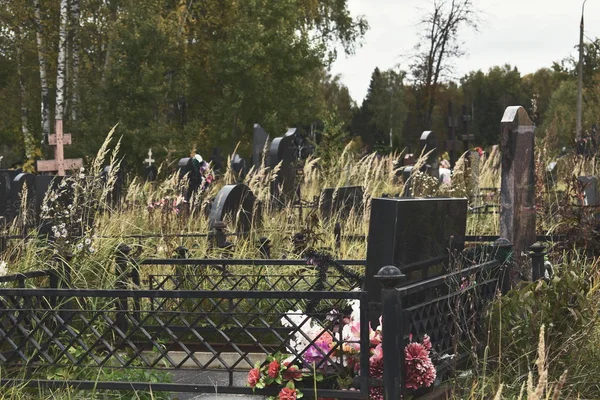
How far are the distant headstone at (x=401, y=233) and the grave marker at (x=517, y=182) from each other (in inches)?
93.6

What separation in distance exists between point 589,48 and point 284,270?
5252 centimetres

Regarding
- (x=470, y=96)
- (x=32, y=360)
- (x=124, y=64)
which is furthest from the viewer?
(x=470, y=96)

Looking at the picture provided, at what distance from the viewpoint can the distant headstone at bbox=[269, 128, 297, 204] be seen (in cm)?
1441

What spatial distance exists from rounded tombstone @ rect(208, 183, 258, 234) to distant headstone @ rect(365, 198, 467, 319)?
4.63 m

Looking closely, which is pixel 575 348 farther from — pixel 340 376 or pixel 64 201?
pixel 64 201

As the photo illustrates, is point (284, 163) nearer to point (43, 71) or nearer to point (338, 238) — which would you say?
point (338, 238)

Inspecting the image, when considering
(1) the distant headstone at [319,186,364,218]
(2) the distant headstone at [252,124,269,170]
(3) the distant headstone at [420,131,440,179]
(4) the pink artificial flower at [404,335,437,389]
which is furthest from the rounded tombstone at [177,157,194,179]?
(4) the pink artificial flower at [404,335,437,389]

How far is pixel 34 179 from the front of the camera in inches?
431

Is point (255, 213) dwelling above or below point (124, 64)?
below

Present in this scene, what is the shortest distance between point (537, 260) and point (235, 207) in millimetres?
4945

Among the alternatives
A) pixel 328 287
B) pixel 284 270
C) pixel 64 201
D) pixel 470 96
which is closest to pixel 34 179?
pixel 64 201

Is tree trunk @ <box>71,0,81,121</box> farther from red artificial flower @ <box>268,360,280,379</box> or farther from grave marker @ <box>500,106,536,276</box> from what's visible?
red artificial flower @ <box>268,360,280,379</box>

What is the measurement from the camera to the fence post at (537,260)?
685 centimetres

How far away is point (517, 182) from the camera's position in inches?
337
